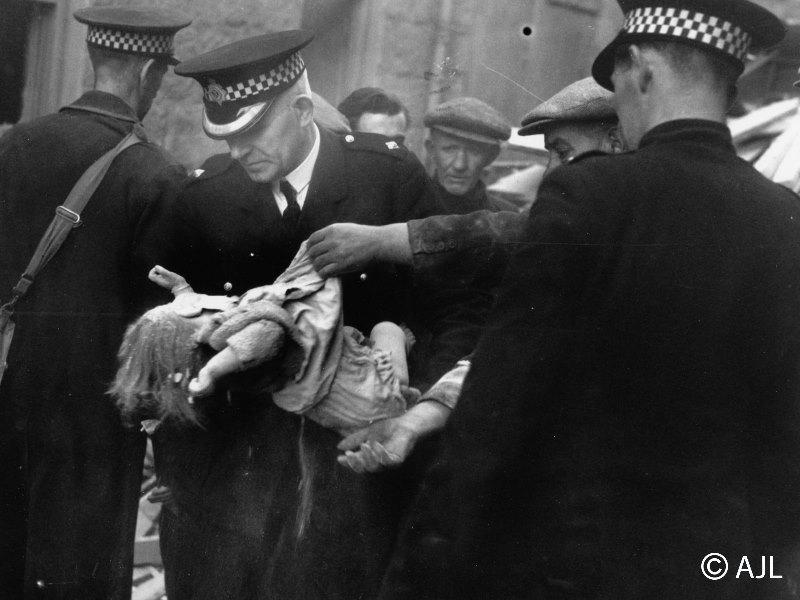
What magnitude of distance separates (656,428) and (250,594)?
1302 mm

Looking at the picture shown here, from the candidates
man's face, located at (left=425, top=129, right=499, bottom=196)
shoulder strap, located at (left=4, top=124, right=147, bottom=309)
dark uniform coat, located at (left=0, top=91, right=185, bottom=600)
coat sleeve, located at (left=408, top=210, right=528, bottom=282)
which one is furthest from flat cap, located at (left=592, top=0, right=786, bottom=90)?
man's face, located at (left=425, top=129, right=499, bottom=196)

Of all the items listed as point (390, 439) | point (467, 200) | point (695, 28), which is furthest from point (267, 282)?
point (467, 200)

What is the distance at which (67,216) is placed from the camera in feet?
12.4

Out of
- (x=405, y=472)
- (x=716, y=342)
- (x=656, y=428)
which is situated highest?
(x=716, y=342)

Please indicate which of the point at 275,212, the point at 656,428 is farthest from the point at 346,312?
the point at 656,428

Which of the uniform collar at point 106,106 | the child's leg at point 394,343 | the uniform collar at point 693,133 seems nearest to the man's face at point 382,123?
the uniform collar at point 106,106

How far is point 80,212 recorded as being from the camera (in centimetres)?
381

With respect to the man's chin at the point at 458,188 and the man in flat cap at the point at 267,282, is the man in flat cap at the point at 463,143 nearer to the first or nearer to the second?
the man's chin at the point at 458,188

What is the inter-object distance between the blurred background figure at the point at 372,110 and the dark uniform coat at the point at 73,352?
4.34 ft

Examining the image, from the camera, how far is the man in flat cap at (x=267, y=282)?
119 inches

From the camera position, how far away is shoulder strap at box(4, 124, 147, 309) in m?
3.79

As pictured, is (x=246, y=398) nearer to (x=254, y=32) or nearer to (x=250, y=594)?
(x=250, y=594)

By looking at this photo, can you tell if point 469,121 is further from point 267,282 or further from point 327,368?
point 327,368

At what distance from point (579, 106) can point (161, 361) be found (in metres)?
1.65
